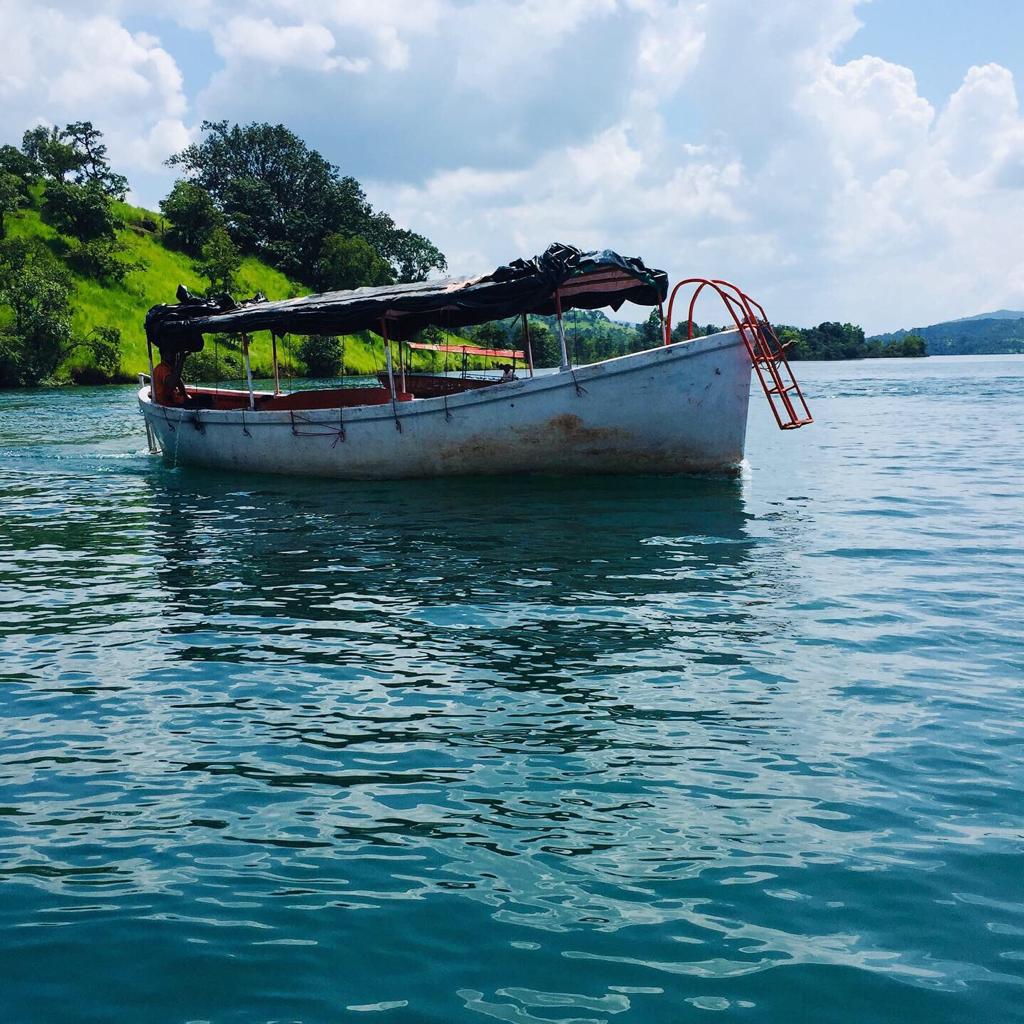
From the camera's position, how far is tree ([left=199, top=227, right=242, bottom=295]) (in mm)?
81125

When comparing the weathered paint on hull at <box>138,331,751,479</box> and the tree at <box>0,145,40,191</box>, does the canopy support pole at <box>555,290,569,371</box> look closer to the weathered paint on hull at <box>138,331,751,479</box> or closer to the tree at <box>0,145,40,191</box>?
the weathered paint on hull at <box>138,331,751,479</box>

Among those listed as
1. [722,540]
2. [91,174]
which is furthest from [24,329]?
[722,540]

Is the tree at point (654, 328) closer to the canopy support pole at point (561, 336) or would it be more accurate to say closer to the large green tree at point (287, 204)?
the canopy support pole at point (561, 336)

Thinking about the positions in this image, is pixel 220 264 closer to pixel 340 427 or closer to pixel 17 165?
pixel 17 165

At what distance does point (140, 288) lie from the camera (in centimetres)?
7300

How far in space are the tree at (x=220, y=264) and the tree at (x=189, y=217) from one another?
3003 millimetres

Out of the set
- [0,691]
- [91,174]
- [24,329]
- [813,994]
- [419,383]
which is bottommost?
[813,994]

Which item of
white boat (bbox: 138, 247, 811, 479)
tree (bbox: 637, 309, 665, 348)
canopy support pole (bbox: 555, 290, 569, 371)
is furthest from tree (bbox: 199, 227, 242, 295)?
canopy support pole (bbox: 555, 290, 569, 371)

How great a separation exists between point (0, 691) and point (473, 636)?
4.10 m

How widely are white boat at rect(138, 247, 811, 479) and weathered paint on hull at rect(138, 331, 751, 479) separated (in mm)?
24

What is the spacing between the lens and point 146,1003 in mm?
4004

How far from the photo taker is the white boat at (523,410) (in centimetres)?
1759

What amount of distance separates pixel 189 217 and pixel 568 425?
77148mm

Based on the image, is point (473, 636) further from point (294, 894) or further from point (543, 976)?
point (543, 976)
